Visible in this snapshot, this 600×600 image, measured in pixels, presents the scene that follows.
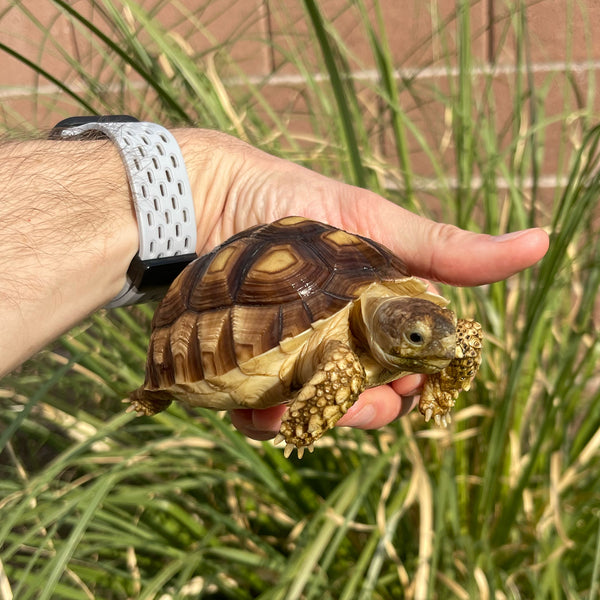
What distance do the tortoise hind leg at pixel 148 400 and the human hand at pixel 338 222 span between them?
0.33 feet

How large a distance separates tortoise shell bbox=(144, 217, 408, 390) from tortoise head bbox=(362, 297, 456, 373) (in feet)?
0.19

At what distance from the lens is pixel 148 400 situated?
0.95 metres

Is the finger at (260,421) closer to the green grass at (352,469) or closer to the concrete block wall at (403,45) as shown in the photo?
the green grass at (352,469)

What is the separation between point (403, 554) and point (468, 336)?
1.78ft

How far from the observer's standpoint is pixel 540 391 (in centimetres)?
132

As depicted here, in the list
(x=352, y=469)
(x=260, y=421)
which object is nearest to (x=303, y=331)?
(x=260, y=421)

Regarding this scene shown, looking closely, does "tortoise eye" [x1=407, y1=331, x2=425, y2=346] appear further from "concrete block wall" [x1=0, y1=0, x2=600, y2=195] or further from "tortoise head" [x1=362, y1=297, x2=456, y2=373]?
"concrete block wall" [x1=0, y1=0, x2=600, y2=195]

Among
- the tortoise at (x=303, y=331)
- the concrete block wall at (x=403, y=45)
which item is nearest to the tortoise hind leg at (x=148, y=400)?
the tortoise at (x=303, y=331)

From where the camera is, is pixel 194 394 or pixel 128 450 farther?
pixel 128 450

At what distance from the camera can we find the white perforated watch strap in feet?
3.33

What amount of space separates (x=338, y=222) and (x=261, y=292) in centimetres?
29

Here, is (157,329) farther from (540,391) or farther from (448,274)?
(540,391)

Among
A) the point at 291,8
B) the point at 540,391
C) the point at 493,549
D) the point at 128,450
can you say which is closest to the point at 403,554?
the point at 493,549

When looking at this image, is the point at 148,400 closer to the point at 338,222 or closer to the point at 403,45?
the point at 338,222
